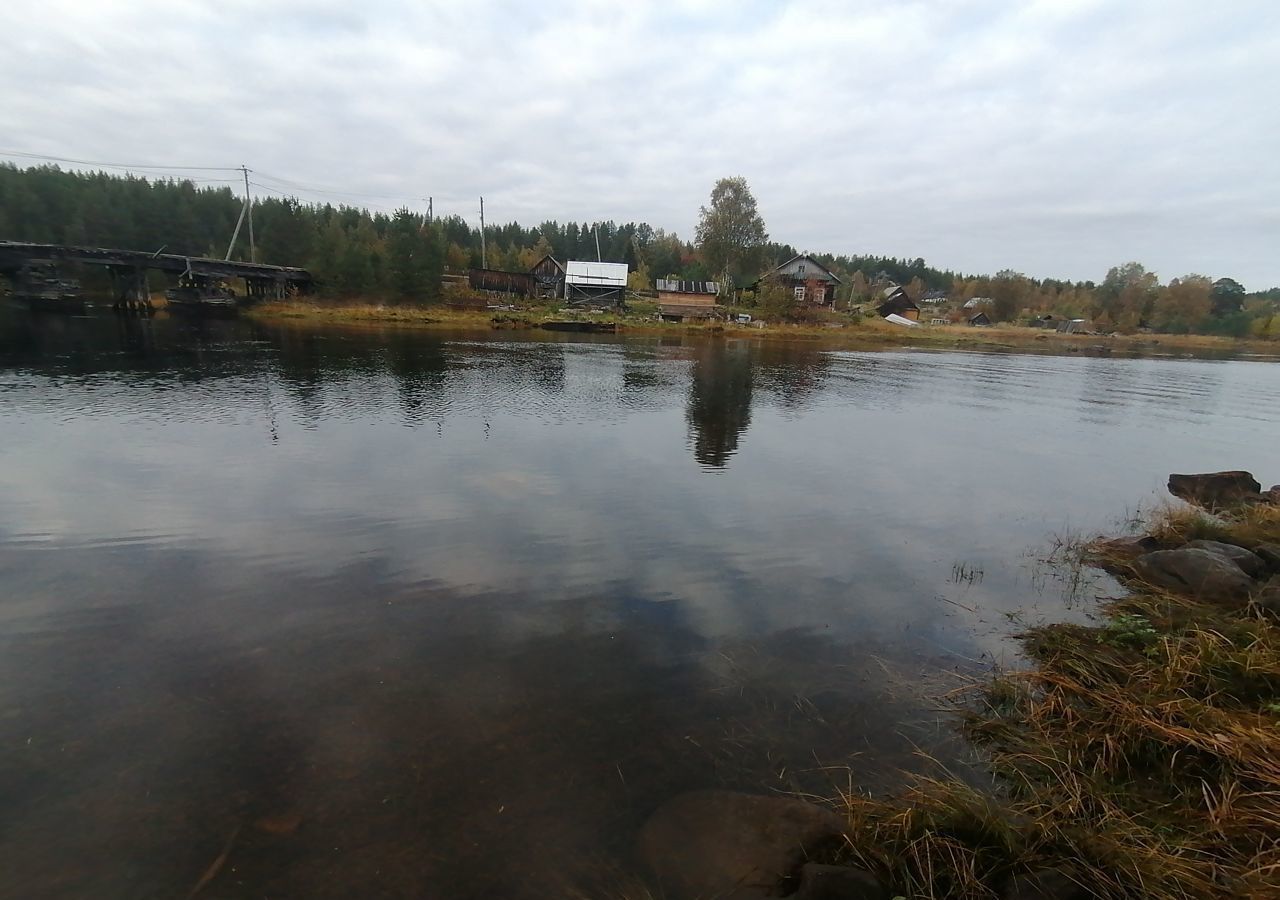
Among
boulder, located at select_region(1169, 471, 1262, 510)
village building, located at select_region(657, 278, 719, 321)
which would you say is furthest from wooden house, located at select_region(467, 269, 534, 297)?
boulder, located at select_region(1169, 471, 1262, 510)

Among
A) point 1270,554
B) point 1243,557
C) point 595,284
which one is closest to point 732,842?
point 1243,557

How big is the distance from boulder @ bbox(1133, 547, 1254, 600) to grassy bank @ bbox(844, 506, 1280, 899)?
31.3 inches

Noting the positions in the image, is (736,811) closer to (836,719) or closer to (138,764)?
(836,719)

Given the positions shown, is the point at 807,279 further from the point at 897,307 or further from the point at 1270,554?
the point at 1270,554

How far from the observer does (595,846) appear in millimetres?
4961

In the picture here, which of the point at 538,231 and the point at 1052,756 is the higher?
the point at 538,231

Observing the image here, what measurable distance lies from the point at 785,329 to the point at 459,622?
2856 inches

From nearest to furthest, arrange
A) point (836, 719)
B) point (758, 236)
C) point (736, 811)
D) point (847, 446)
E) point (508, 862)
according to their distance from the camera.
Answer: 1. point (508, 862)
2. point (736, 811)
3. point (836, 719)
4. point (847, 446)
5. point (758, 236)

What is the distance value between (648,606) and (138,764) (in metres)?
5.87

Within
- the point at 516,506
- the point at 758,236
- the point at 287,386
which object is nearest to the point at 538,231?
the point at 758,236

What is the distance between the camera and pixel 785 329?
75188 millimetres

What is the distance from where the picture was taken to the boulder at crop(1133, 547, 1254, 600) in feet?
27.9

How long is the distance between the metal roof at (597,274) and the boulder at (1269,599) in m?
79.5

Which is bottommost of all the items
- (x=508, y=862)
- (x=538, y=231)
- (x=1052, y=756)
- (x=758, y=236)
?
(x=508, y=862)
